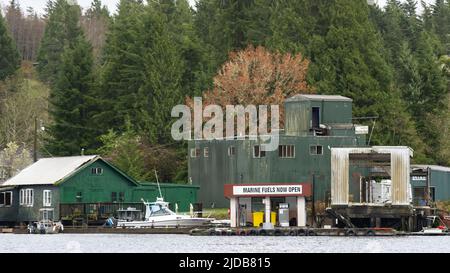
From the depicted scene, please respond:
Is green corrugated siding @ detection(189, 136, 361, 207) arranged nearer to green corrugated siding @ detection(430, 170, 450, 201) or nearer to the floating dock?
green corrugated siding @ detection(430, 170, 450, 201)

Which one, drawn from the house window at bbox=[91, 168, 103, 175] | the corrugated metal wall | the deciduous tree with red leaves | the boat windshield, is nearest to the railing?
the house window at bbox=[91, 168, 103, 175]

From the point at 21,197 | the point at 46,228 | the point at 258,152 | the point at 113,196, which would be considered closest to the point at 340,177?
the point at 258,152

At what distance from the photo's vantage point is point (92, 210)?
9444cm

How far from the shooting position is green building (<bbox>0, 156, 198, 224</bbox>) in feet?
307

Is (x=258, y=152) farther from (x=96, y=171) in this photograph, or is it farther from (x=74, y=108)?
(x=74, y=108)

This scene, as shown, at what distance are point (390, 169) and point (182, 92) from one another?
135 feet

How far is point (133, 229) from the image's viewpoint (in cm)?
8600

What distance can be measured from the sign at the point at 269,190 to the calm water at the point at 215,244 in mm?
6368

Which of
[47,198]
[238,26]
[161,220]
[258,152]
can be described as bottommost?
[161,220]

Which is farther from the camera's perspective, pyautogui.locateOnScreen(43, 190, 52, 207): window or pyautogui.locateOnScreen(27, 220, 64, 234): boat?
pyautogui.locateOnScreen(43, 190, 52, 207): window

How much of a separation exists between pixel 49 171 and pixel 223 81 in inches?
902

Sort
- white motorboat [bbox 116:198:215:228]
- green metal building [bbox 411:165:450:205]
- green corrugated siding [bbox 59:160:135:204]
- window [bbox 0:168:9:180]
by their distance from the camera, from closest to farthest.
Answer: white motorboat [bbox 116:198:215:228]
green metal building [bbox 411:165:450:205]
green corrugated siding [bbox 59:160:135:204]
window [bbox 0:168:9:180]

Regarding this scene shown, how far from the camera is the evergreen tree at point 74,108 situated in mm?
120875

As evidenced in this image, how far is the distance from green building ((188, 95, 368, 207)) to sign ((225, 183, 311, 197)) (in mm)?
4223
